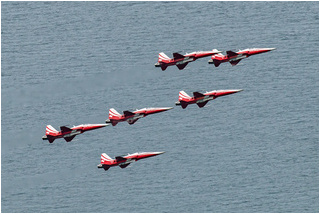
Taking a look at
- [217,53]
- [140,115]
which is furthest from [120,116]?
[217,53]

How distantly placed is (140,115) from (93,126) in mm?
8224

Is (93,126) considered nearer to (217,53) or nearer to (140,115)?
(140,115)

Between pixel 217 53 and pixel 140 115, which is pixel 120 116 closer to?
pixel 140 115

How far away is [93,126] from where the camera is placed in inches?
7844

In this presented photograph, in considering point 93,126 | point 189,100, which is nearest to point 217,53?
point 189,100

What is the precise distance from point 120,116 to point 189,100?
12.1 metres

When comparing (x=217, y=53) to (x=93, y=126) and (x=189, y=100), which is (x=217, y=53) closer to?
(x=189, y=100)

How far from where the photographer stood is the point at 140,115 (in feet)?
654

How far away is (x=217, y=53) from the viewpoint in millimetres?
199125

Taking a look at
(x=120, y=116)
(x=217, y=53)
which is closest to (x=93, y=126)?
(x=120, y=116)

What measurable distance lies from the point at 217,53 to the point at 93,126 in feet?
80.4

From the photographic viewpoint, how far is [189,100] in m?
200

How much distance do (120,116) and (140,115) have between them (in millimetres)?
3525

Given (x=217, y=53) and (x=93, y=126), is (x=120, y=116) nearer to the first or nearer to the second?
(x=93, y=126)
